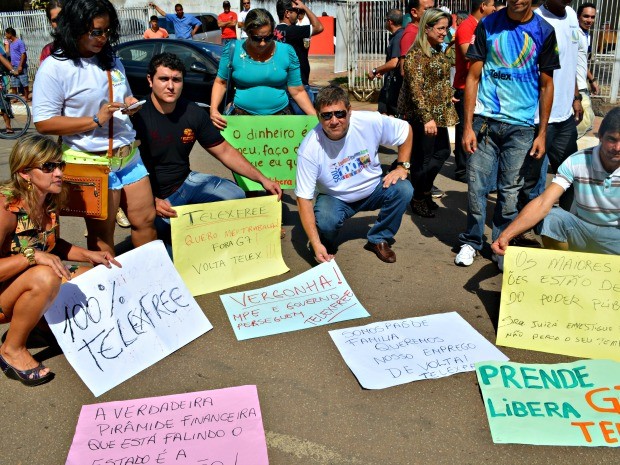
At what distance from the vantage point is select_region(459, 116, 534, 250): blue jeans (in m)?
4.27

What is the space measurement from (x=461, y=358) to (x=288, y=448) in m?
1.05

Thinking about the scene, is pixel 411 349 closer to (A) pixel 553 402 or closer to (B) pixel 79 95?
(A) pixel 553 402

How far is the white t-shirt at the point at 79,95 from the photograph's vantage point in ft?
11.2

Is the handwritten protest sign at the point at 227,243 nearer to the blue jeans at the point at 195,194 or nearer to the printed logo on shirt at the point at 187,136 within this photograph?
the blue jeans at the point at 195,194

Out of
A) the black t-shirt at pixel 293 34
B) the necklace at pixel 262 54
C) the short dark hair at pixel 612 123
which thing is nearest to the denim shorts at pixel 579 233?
the short dark hair at pixel 612 123

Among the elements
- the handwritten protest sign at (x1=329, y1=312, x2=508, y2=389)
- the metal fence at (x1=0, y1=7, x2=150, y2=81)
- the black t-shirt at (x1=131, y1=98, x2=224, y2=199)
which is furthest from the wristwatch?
the metal fence at (x1=0, y1=7, x2=150, y2=81)

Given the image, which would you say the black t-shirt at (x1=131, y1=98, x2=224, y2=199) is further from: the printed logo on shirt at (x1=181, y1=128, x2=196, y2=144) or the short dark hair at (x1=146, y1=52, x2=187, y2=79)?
the short dark hair at (x1=146, y1=52, x2=187, y2=79)

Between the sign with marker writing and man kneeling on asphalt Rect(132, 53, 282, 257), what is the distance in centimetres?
200

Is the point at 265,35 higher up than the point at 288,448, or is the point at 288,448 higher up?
the point at 265,35

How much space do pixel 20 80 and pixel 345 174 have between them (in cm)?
1115

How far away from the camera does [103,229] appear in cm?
390

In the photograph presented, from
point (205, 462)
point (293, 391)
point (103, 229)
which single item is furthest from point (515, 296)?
point (103, 229)

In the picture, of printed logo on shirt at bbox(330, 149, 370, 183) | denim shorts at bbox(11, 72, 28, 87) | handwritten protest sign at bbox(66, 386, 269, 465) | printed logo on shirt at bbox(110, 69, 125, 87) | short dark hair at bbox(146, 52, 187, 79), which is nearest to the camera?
handwritten protest sign at bbox(66, 386, 269, 465)

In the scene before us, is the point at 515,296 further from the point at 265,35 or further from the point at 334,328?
the point at 265,35
